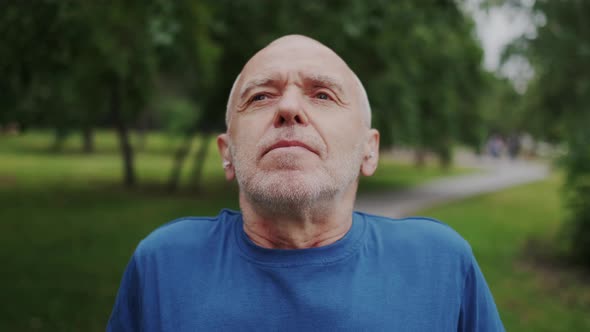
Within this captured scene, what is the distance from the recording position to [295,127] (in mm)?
1535

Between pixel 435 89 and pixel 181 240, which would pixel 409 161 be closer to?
pixel 435 89

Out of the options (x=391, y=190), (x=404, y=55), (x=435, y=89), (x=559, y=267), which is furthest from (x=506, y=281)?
(x=391, y=190)

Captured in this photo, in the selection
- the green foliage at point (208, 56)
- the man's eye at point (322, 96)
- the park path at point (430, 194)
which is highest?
the green foliage at point (208, 56)

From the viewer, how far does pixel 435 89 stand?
46.9 ft

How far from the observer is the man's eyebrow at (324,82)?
1608mm

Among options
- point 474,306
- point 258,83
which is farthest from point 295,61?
point 474,306

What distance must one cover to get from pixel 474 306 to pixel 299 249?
0.54 m

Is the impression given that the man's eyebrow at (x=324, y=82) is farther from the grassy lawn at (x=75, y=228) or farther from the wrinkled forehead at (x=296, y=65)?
the grassy lawn at (x=75, y=228)

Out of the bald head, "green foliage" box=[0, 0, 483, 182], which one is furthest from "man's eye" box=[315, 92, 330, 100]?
"green foliage" box=[0, 0, 483, 182]

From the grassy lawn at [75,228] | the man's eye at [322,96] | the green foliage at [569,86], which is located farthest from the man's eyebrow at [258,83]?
the green foliage at [569,86]

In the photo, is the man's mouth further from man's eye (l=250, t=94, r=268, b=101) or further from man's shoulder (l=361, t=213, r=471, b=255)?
man's shoulder (l=361, t=213, r=471, b=255)

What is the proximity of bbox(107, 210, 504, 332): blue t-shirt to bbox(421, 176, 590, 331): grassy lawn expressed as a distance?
439cm

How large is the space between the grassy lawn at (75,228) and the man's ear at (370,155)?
4.42 meters

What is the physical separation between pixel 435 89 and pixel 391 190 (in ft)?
13.4
